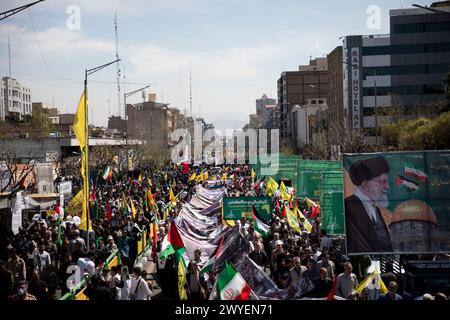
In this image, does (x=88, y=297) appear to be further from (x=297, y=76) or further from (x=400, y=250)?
(x=297, y=76)

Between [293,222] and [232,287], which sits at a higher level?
[232,287]

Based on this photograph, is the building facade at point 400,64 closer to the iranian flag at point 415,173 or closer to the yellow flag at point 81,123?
the yellow flag at point 81,123

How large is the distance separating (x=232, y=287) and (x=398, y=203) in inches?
171

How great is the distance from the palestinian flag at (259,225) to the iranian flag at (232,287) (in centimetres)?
872

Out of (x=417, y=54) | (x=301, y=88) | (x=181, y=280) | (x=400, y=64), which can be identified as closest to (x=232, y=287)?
(x=181, y=280)

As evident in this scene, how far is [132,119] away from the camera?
467 ft

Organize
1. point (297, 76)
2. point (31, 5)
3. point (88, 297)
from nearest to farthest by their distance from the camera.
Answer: point (88, 297)
point (31, 5)
point (297, 76)

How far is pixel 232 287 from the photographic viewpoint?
884 centimetres

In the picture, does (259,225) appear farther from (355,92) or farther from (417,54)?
(417,54)

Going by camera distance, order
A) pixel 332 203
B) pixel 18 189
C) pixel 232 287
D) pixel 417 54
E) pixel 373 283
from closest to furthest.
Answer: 1. pixel 232 287
2. pixel 373 283
3. pixel 332 203
4. pixel 18 189
5. pixel 417 54
